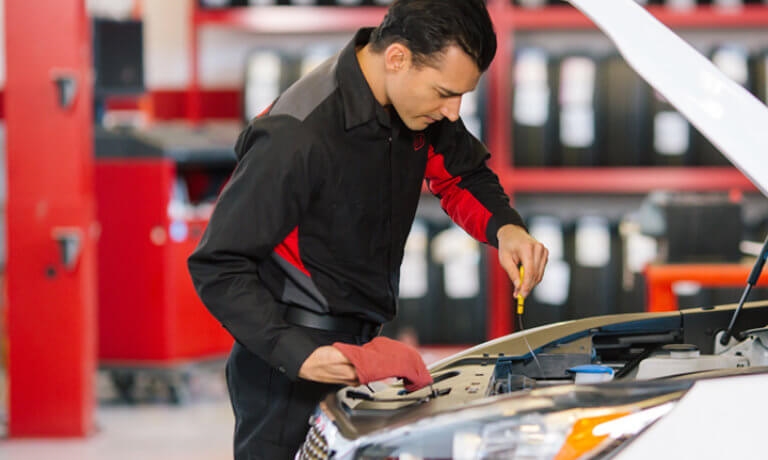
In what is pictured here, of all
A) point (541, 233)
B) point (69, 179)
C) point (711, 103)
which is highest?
point (711, 103)

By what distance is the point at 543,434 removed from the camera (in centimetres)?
134

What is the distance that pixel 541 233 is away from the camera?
545cm

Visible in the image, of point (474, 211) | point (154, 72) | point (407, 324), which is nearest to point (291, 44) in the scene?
point (154, 72)

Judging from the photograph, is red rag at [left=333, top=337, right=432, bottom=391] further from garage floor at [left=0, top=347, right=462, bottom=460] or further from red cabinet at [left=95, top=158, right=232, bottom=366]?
red cabinet at [left=95, top=158, right=232, bottom=366]

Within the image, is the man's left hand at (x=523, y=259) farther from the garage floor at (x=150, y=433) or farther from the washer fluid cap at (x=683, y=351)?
the garage floor at (x=150, y=433)

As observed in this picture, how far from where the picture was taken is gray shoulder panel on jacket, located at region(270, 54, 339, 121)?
179cm

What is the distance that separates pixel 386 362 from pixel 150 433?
9.78 ft

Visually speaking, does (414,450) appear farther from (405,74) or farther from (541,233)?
(541,233)

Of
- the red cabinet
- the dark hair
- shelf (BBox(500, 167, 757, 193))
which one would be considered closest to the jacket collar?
the dark hair

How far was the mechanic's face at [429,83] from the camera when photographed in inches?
67.5

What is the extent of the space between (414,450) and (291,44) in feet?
17.1

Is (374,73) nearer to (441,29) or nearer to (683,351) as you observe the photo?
(441,29)

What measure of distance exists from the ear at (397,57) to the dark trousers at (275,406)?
471 millimetres

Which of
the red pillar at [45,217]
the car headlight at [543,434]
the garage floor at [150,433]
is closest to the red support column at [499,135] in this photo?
the garage floor at [150,433]
